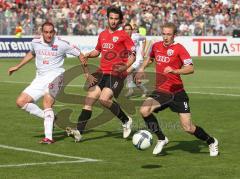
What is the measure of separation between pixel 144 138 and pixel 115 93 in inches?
80.8

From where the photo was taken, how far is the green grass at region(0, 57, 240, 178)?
34.5ft

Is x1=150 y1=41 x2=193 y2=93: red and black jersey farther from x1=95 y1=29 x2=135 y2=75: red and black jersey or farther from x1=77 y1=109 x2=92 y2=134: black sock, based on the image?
x1=77 y1=109 x2=92 y2=134: black sock

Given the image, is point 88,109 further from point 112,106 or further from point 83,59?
point 83,59

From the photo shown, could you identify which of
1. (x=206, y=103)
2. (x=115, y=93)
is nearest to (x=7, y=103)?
(x=206, y=103)

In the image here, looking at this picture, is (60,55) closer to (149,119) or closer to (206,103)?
(149,119)

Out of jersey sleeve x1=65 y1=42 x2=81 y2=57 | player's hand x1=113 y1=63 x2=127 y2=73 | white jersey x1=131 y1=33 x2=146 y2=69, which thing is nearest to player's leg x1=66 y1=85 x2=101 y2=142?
player's hand x1=113 y1=63 x2=127 y2=73

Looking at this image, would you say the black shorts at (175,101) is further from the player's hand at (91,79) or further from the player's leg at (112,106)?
the player's hand at (91,79)

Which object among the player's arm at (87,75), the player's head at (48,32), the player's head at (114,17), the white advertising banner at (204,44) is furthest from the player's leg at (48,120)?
the white advertising banner at (204,44)

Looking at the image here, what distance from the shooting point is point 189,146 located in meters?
13.2

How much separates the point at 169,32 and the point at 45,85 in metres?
3.09

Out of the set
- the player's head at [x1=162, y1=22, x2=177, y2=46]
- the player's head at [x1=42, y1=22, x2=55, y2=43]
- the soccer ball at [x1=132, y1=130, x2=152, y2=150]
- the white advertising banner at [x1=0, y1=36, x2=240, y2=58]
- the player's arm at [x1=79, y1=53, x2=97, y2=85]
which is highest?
the player's head at [x1=162, y1=22, x2=177, y2=46]

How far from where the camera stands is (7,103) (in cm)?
2038

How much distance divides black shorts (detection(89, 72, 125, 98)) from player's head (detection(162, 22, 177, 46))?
205 cm

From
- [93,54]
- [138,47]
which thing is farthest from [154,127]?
[138,47]
